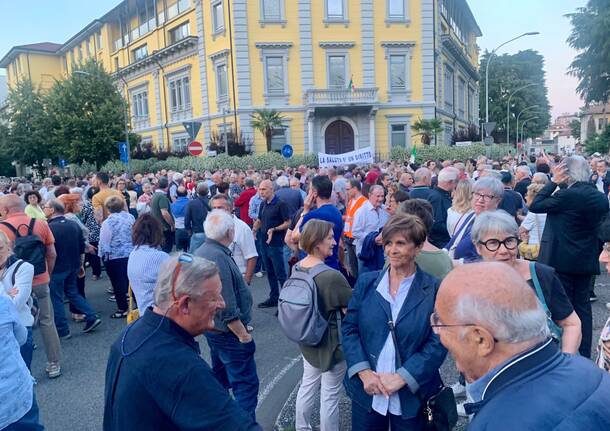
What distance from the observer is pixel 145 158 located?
33.4 m

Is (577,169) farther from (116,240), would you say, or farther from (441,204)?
(116,240)

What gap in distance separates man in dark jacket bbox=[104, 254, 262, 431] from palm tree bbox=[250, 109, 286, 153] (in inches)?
1124

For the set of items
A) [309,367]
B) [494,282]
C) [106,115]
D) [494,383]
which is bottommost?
[309,367]

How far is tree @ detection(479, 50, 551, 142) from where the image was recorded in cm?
6638

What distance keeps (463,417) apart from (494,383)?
2.97 m

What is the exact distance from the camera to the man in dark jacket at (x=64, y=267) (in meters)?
6.48

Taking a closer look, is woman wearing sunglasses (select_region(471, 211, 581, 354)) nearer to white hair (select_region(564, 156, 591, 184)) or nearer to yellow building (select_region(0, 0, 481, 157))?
white hair (select_region(564, 156, 591, 184))

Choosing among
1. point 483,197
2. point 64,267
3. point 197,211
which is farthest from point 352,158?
A: point 483,197

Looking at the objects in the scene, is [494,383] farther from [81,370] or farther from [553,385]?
[81,370]

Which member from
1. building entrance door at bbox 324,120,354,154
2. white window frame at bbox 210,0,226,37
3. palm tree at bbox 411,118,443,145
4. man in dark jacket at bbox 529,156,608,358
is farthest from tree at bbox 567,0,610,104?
man in dark jacket at bbox 529,156,608,358

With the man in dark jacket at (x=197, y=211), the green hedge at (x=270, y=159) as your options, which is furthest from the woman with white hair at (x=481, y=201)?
the green hedge at (x=270, y=159)

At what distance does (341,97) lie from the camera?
31.5 m

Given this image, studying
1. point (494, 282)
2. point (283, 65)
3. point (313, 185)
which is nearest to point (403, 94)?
point (283, 65)

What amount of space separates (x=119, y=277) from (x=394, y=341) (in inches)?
215
